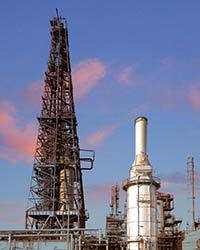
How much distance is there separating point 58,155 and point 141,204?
2669cm

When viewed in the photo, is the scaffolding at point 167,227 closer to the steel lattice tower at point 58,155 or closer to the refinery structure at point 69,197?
the refinery structure at point 69,197

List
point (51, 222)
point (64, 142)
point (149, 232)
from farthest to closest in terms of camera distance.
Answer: point (64, 142) < point (51, 222) < point (149, 232)

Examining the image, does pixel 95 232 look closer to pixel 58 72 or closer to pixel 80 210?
pixel 80 210

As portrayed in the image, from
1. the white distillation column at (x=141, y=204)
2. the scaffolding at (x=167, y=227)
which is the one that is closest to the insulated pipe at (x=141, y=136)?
the white distillation column at (x=141, y=204)

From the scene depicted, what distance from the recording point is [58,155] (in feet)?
253

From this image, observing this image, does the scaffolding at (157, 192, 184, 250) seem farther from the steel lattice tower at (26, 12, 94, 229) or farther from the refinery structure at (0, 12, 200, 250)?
the steel lattice tower at (26, 12, 94, 229)

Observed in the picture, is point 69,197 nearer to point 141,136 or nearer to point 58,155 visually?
point 58,155

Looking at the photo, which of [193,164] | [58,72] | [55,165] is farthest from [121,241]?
[58,72]

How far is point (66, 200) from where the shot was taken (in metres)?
74.0

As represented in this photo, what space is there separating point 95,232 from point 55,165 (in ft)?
65.9

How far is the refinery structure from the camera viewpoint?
53619 mm

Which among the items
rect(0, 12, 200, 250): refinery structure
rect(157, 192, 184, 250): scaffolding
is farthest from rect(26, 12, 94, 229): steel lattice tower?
rect(157, 192, 184, 250): scaffolding

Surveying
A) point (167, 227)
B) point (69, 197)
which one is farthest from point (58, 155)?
point (167, 227)

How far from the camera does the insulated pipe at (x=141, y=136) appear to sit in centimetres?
5709
